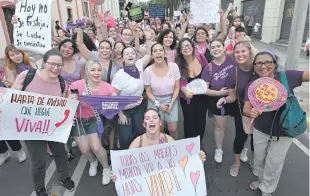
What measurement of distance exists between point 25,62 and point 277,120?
3.57 meters

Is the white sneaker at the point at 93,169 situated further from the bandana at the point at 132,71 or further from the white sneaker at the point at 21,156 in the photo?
the bandana at the point at 132,71

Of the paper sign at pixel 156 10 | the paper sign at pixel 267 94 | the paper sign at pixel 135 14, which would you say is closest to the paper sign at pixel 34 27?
the paper sign at pixel 267 94

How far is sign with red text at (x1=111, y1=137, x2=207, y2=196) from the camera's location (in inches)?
97.5

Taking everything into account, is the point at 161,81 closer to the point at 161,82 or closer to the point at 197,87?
the point at 161,82

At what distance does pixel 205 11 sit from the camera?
535 centimetres

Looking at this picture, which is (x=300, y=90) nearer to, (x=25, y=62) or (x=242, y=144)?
(x=242, y=144)

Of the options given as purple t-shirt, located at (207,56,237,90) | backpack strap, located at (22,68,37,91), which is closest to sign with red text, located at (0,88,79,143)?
backpack strap, located at (22,68,37,91)

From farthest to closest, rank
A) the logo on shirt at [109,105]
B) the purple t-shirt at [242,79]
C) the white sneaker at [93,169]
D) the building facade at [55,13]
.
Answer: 1. the building facade at [55,13]
2. the white sneaker at [93,169]
3. the logo on shirt at [109,105]
4. the purple t-shirt at [242,79]

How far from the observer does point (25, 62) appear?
364 centimetres

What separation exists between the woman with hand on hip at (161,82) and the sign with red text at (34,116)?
104 centimetres

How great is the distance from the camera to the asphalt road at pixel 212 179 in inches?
124

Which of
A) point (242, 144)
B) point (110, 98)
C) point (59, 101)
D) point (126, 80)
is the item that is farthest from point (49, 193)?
point (242, 144)

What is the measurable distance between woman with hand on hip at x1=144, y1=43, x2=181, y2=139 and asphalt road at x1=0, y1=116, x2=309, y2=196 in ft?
3.88

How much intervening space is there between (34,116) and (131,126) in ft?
4.12
